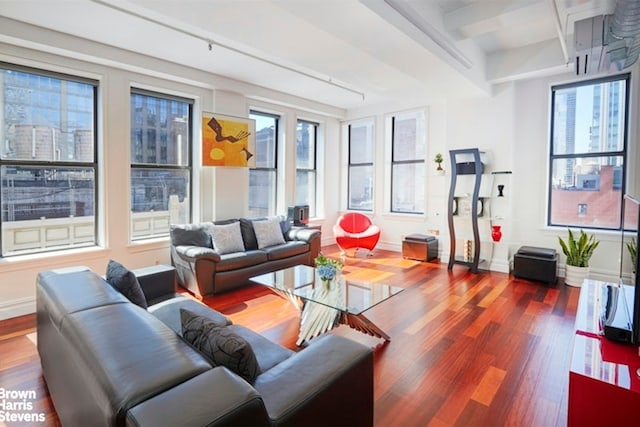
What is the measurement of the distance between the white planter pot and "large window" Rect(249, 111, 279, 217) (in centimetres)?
461

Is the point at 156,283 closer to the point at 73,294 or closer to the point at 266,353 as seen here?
the point at 73,294

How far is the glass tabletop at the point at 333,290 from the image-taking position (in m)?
2.74

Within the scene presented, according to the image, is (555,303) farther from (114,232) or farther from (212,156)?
(114,232)

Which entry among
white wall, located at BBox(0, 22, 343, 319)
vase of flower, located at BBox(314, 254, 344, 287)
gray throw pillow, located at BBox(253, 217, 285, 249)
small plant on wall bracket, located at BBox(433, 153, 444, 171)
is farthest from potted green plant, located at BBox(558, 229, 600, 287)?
white wall, located at BBox(0, 22, 343, 319)

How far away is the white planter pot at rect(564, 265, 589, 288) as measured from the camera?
4371mm

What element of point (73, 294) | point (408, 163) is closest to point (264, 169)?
point (408, 163)

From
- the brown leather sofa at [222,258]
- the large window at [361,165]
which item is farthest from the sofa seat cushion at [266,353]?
the large window at [361,165]

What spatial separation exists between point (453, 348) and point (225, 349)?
2.14 meters

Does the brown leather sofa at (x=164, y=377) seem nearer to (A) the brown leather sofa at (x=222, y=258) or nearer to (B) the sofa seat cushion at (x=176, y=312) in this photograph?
(B) the sofa seat cushion at (x=176, y=312)

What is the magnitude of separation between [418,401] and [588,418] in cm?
88

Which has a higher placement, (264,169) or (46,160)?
(264,169)

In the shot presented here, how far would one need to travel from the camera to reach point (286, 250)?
498 cm

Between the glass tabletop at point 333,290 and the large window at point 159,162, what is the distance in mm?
2171

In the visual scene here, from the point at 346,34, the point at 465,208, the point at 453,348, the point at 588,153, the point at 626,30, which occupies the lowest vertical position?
the point at 453,348
